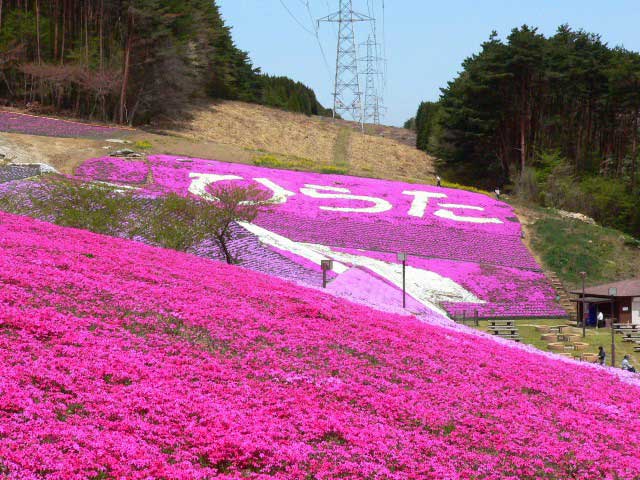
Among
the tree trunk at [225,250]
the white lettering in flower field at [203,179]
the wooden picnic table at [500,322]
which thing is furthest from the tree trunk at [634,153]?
the tree trunk at [225,250]

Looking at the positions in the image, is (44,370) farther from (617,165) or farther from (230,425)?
(617,165)

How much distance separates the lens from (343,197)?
5178 cm

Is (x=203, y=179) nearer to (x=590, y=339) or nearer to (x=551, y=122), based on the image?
(x=590, y=339)

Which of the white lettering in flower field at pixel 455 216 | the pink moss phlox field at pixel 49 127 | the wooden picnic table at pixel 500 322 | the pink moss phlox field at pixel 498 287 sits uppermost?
the pink moss phlox field at pixel 49 127

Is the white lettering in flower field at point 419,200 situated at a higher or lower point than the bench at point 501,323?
higher

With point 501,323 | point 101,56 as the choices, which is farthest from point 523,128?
point 501,323

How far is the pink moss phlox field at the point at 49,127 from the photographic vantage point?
58281 mm

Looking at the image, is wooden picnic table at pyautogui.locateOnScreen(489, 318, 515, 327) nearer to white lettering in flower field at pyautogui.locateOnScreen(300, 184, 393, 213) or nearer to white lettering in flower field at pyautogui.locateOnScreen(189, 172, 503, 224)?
white lettering in flower field at pyautogui.locateOnScreen(189, 172, 503, 224)

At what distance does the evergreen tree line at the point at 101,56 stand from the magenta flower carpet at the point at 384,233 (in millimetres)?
19181

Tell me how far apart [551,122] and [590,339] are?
159 feet

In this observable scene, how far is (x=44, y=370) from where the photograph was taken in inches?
439

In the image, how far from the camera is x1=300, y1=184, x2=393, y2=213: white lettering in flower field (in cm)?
4925

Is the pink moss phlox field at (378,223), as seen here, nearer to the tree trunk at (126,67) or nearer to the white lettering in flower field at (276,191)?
the white lettering in flower field at (276,191)

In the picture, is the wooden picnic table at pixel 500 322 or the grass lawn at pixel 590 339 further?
the wooden picnic table at pixel 500 322
